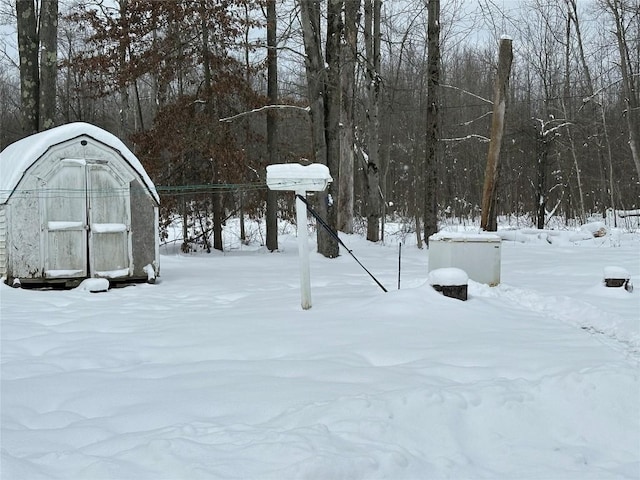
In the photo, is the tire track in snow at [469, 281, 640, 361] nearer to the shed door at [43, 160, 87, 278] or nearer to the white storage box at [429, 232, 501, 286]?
the white storage box at [429, 232, 501, 286]

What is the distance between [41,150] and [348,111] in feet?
28.9

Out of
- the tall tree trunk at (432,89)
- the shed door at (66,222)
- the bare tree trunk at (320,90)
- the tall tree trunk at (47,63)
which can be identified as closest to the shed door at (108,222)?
the shed door at (66,222)

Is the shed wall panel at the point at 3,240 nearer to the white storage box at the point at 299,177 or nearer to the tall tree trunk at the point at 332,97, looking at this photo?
the white storage box at the point at 299,177

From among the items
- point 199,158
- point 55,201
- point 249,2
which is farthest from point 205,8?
point 55,201

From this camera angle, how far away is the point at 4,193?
9.59 meters

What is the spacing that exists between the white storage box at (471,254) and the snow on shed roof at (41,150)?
573 centimetres

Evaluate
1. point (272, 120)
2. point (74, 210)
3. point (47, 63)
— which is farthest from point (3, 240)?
point (272, 120)

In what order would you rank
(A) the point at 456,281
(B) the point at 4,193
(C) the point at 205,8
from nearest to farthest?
(A) the point at 456,281
(B) the point at 4,193
(C) the point at 205,8

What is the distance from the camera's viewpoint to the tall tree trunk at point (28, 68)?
13.8m

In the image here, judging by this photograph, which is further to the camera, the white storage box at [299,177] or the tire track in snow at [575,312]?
the white storage box at [299,177]

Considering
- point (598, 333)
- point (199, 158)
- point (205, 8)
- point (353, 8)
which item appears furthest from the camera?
point (199, 158)

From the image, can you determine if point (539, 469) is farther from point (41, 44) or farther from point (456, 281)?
point (41, 44)

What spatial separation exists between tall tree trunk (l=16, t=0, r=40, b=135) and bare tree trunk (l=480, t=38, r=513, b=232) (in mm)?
10917

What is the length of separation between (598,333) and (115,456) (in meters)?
4.99
